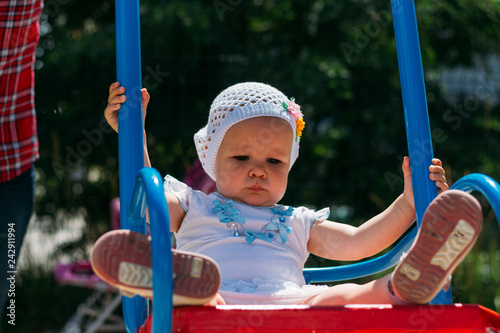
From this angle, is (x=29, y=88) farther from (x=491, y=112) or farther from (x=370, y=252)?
(x=491, y=112)

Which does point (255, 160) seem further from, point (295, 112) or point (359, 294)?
point (359, 294)

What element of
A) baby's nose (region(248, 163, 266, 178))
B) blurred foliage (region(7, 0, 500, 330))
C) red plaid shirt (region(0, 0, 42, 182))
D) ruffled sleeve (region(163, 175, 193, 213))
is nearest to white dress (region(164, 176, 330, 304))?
ruffled sleeve (region(163, 175, 193, 213))

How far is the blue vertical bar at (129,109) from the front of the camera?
179cm

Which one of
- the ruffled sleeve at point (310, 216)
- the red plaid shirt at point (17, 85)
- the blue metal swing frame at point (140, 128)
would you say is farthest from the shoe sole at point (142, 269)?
the ruffled sleeve at point (310, 216)

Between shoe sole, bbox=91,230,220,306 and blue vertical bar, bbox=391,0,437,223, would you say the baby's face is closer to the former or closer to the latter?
blue vertical bar, bbox=391,0,437,223

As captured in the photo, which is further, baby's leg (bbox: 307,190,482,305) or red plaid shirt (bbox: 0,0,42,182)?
red plaid shirt (bbox: 0,0,42,182)

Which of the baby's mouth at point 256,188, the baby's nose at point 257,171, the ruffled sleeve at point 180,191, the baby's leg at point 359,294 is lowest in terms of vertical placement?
the baby's leg at point 359,294

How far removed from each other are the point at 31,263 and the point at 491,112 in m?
3.57

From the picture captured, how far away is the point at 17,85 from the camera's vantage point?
5.94 feet

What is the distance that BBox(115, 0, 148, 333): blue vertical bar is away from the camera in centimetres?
179

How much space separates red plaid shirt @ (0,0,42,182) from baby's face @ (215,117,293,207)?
575mm

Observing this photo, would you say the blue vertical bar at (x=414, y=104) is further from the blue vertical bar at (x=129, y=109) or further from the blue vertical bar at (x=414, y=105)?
the blue vertical bar at (x=129, y=109)

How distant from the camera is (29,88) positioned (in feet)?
6.07

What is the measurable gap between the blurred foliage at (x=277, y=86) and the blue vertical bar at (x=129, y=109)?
2.53 metres
